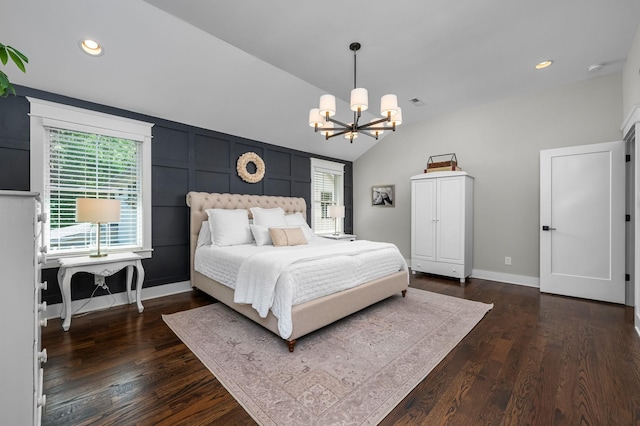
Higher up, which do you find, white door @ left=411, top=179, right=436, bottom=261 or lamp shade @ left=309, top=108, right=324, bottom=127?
lamp shade @ left=309, top=108, right=324, bottom=127

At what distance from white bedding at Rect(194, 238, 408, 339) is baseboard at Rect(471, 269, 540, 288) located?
2.13 m

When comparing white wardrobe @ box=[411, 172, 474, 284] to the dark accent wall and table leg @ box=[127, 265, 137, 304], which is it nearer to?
the dark accent wall

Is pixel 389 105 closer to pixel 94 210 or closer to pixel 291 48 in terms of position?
pixel 291 48

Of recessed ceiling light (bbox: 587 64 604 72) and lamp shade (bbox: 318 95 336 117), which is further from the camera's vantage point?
recessed ceiling light (bbox: 587 64 604 72)

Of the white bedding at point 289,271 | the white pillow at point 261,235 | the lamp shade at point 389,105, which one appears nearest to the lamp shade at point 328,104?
the lamp shade at point 389,105

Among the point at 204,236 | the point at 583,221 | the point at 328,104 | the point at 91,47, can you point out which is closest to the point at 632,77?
the point at 583,221

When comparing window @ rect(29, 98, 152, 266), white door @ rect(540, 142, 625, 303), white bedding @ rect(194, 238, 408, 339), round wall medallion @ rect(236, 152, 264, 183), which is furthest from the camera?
round wall medallion @ rect(236, 152, 264, 183)

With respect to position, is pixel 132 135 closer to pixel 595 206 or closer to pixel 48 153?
pixel 48 153

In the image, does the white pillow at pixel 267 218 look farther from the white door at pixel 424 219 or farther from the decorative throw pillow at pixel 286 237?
the white door at pixel 424 219

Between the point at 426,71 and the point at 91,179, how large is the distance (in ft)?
13.9

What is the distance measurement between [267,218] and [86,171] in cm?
219

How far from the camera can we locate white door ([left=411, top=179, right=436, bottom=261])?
4.73 metres

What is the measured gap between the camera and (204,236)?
3785 millimetres

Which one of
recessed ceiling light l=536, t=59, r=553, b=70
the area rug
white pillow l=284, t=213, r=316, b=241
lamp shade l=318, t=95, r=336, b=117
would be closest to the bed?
the area rug
